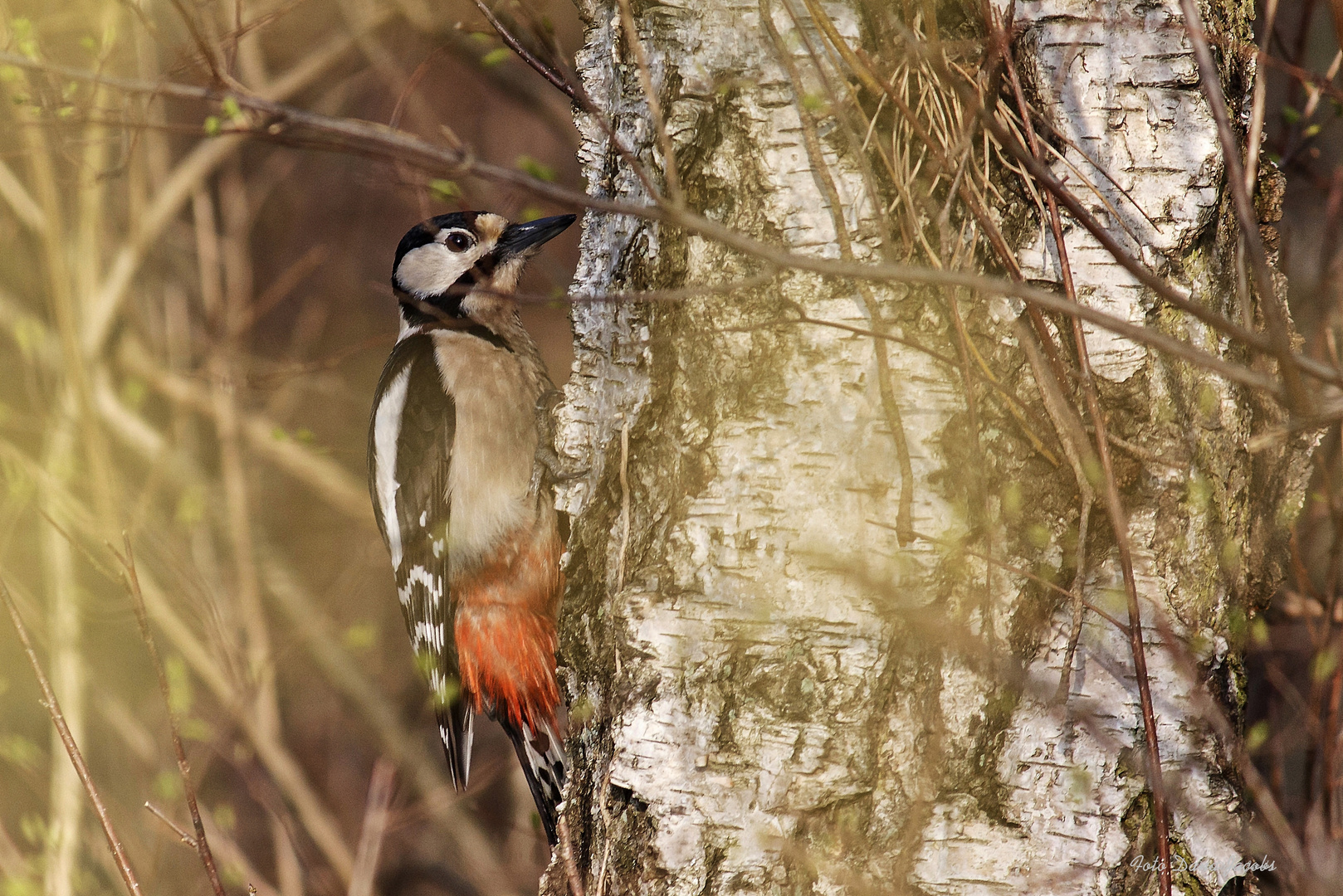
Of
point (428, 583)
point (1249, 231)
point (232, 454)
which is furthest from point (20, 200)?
point (1249, 231)

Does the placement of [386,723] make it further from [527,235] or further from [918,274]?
[918,274]

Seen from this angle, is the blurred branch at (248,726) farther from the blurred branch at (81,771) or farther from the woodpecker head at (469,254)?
the blurred branch at (81,771)

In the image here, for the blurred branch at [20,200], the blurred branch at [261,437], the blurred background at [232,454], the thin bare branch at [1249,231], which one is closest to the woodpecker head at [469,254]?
the blurred background at [232,454]

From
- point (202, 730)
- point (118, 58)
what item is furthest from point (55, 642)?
point (118, 58)

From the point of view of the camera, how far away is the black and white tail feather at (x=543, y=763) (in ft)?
9.97

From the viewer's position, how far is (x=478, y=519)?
3.09 m

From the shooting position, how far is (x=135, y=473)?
587 centimetres

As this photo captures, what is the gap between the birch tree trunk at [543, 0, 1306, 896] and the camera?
5.64 ft

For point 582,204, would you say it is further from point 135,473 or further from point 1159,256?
point 135,473

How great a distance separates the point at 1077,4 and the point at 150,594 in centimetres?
475

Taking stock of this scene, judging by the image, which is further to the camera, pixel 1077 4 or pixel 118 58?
pixel 118 58

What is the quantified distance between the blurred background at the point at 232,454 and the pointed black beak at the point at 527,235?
0.89 feet

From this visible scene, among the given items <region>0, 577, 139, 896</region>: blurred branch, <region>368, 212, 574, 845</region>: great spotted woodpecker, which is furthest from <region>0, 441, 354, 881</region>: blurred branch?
<region>0, 577, 139, 896</region>: blurred branch

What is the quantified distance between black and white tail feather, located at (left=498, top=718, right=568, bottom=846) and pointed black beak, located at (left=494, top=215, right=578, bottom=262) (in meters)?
1.58
